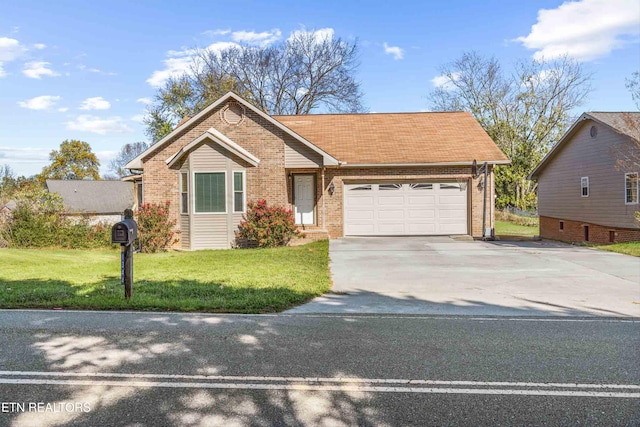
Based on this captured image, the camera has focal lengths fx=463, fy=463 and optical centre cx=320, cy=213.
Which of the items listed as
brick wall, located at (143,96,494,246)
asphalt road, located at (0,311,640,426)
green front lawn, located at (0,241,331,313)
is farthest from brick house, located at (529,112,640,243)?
asphalt road, located at (0,311,640,426)

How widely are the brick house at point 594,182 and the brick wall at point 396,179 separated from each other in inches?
227

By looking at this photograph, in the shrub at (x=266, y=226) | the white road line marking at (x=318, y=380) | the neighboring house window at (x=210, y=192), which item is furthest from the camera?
the neighboring house window at (x=210, y=192)

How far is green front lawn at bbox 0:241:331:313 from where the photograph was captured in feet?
22.0

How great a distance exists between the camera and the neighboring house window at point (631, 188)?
19.1 metres

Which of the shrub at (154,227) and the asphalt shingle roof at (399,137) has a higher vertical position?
the asphalt shingle roof at (399,137)

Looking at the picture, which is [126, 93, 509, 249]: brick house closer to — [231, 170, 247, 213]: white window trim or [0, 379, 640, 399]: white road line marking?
[231, 170, 247, 213]: white window trim

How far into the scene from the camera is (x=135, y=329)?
5.36 metres

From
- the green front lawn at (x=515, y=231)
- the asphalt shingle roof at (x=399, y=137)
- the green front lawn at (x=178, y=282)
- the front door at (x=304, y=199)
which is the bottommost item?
the green front lawn at (x=515, y=231)

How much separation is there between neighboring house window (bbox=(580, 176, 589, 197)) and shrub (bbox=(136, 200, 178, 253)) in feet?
63.3

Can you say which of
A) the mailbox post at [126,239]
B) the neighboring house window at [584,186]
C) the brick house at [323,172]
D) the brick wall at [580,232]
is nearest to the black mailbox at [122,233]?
the mailbox post at [126,239]

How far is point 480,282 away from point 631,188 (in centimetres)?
1427

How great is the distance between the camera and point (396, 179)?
19.0 metres

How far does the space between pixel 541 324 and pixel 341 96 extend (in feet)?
125

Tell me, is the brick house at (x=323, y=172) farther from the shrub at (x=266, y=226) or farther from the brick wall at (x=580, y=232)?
the brick wall at (x=580, y=232)
